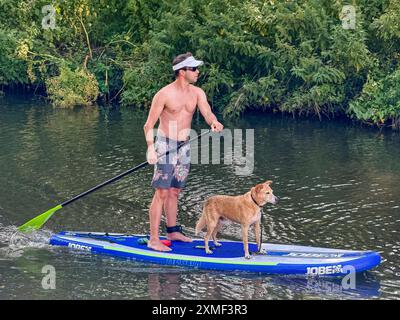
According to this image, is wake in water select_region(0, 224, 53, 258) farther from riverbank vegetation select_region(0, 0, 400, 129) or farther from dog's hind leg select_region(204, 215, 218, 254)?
riverbank vegetation select_region(0, 0, 400, 129)

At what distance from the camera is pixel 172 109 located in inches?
477

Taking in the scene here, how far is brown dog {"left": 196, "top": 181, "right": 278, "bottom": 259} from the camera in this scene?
1169 cm

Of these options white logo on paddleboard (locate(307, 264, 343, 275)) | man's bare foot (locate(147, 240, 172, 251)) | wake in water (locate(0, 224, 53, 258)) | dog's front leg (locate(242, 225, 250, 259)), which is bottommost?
wake in water (locate(0, 224, 53, 258))

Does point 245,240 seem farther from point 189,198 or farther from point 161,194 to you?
point 189,198

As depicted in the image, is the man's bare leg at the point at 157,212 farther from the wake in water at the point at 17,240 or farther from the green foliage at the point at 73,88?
the green foliage at the point at 73,88

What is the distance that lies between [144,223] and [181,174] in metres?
2.19

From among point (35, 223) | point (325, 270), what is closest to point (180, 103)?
point (325, 270)

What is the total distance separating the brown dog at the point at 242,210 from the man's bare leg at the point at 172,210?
511 mm

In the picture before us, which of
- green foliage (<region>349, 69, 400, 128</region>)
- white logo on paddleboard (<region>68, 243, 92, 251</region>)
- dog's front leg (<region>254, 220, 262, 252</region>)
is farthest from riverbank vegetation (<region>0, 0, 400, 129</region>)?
white logo on paddleboard (<region>68, 243, 92, 251</region>)

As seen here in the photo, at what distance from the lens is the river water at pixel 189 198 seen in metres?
11.5

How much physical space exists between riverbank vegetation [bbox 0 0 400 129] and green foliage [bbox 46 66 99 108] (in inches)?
1.3

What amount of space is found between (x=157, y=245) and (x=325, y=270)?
242cm

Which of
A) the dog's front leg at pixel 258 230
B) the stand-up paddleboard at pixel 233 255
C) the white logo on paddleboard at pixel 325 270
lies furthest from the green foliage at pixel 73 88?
the white logo on paddleboard at pixel 325 270
